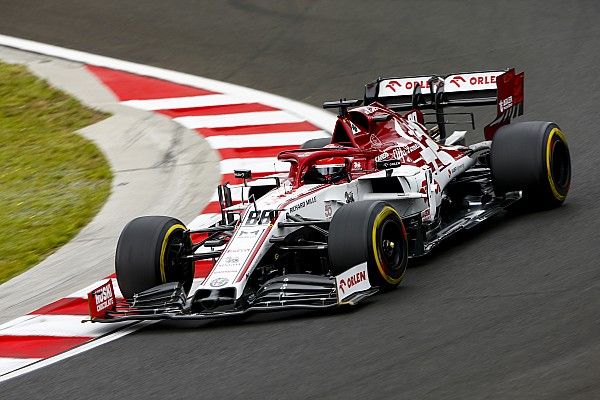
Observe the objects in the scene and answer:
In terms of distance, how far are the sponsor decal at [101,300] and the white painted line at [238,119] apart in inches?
221

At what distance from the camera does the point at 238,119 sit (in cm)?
1393

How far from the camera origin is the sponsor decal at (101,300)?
8203 mm

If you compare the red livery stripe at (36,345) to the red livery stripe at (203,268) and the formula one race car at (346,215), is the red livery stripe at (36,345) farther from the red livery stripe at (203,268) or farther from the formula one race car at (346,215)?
the red livery stripe at (203,268)

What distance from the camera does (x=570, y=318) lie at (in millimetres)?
6809

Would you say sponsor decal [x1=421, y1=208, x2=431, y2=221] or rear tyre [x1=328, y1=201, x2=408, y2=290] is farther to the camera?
sponsor decal [x1=421, y1=208, x2=431, y2=221]

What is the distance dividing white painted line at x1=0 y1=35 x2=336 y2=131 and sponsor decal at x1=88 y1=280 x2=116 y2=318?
17.7 feet

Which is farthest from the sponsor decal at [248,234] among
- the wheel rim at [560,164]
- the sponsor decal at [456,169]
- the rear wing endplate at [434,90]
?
the rear wing endplate at [434,90]

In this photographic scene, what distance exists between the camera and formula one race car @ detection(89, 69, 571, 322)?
7.89 m

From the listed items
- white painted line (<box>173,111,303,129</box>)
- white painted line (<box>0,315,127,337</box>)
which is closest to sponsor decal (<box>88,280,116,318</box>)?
white painted line (<box>0,315,127,337</box>)

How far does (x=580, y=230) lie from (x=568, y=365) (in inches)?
127

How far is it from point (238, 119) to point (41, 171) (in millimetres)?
2546

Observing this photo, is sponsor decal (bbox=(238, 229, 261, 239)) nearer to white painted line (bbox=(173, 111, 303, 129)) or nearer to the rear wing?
the rear wing

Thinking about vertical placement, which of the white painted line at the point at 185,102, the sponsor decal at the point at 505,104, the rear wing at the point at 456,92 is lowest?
the sponsor decal at the point at 505,104

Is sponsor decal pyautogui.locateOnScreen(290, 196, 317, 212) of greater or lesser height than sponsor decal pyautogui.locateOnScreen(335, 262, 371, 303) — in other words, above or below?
above
